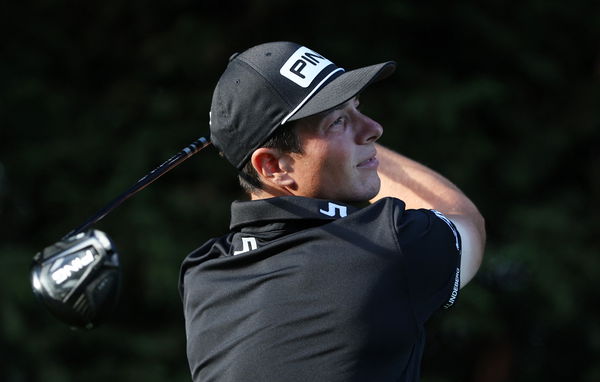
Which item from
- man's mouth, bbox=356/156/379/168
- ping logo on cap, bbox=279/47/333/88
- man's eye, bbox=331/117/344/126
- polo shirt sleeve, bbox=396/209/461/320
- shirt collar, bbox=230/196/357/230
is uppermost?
ping logo on cap, bbox=279/47/333/88

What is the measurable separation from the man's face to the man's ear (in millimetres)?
16

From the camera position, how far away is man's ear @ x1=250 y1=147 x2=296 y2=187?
2104 mm

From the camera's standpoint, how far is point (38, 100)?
5.10 meters

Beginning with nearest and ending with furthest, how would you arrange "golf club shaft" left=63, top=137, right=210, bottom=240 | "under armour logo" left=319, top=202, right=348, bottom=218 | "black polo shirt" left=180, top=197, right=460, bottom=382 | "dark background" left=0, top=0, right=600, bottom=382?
"black polo shirt" left=180, top=197, right=460, bottom=382
"under armour logo" left=319, top=202, right=348, bottom=218
"golf club shaft" left=63, top=137, right=210, bottom=240
"dark background" left=0, top=0, right=600, bottom=382

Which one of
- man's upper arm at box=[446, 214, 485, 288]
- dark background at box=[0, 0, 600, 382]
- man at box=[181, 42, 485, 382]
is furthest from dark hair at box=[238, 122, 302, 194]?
dark background at box=[0, 0, 600, 382]

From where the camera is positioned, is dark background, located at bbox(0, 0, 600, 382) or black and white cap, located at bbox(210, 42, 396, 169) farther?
dark background, located at bbox(0, 0, 600, 382)

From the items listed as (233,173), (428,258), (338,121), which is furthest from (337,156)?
(233,173)

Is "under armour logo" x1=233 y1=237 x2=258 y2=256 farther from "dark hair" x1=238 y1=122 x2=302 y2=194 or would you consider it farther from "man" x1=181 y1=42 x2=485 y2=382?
"dark hair" x1=238 y1=122 x2=302 y2=194

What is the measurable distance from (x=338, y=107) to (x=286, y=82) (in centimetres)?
12

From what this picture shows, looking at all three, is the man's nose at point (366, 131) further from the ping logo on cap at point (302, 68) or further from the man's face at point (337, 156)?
the ping logo on cap at point (302, 68)

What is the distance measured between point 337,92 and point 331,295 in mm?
442

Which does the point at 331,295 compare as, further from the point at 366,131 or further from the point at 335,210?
the point at 366,131

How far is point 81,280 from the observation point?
7.55ft

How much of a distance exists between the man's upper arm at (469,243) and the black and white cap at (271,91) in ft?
1.25
